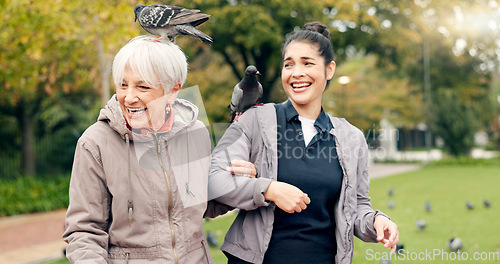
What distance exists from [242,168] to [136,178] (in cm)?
44

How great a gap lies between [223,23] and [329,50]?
39.4ft

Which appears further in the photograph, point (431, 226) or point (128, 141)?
point (431, 226)

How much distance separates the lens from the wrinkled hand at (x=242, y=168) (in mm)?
1919

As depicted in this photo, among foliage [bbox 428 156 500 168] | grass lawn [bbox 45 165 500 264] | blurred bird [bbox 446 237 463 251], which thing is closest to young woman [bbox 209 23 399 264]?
grass lawn [bbox 45 165 500 264]

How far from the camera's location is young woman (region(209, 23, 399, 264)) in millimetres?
1985

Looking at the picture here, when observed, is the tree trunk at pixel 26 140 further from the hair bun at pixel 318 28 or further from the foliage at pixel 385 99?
the foliage at pixel 385 99

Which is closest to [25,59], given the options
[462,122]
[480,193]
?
[480,193]

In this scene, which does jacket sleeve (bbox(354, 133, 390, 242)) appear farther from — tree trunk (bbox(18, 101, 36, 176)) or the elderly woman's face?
tree trunk (bbox(18, 101, 36, 176))

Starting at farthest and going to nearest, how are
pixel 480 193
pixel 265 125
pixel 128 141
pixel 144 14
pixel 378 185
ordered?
pixel 378 185 < pixel 480 193 < pixel 265 125 < pixel 144 14 < pixel 128 141

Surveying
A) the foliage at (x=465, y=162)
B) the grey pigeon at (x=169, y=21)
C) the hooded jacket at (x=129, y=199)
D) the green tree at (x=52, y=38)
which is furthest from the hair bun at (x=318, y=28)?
the foliage at (x=465, y=162)

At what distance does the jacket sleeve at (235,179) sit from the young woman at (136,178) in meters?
0.11

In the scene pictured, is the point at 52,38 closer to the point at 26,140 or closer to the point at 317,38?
the point at 26,140

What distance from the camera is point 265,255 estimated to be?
2.03 m

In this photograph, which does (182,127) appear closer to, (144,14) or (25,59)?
(144,14)
